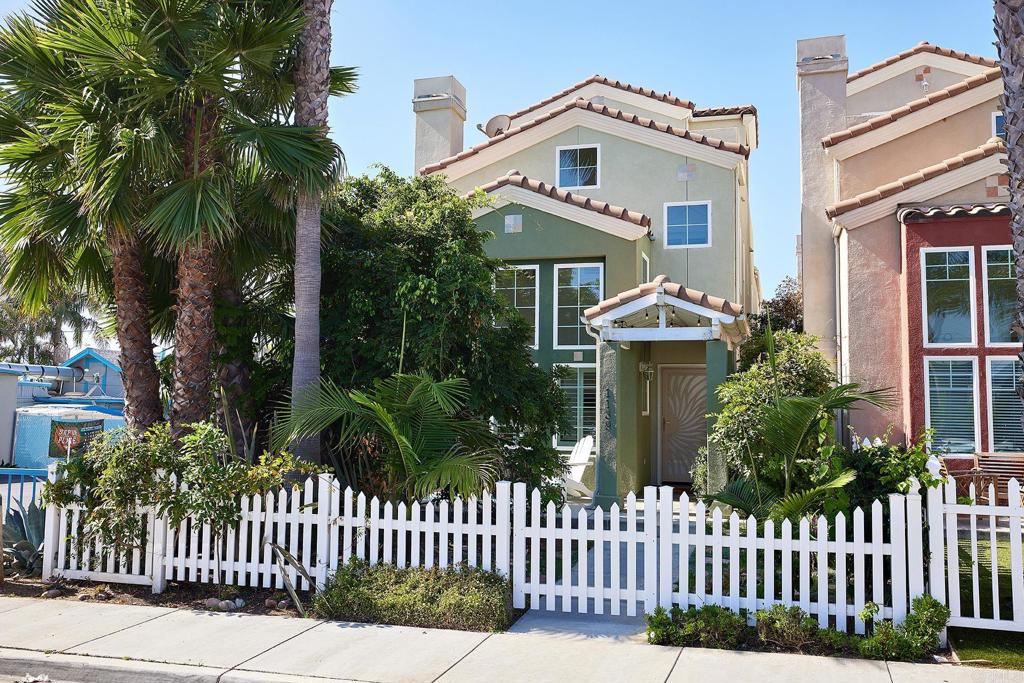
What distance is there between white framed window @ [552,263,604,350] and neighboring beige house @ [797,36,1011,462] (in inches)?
172

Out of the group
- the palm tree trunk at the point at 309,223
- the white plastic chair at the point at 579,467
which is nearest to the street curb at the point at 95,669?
the palm tree trunk at the point at 309,223

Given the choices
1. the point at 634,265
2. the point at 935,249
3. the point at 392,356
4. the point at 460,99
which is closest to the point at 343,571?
the point at 392,356

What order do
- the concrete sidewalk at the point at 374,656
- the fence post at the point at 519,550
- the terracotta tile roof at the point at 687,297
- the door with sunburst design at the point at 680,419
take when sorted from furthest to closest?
1. the door with sunburst design at the point at 680,419
2. the terracotta tile roof at the point at 687,297
3. the fence post at the point at 519,550
4. the concrete sidewalk at the point at 374,656

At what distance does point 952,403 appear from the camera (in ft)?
45.4

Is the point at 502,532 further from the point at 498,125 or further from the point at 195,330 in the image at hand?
the point at 498,125

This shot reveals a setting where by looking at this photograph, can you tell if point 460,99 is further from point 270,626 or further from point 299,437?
point 270,626

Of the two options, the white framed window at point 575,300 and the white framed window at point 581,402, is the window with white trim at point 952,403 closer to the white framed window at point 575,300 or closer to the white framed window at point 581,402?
the white framed window at point 581,402

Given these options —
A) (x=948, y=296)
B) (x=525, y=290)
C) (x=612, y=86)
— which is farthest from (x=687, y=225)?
(x=612, y=86)

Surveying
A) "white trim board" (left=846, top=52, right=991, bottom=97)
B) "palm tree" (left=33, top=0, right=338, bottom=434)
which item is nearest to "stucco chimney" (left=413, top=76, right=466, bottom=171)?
"white trim board" (left=846, top=52, right=991, bottom=97)

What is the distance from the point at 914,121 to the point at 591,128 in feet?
21.9

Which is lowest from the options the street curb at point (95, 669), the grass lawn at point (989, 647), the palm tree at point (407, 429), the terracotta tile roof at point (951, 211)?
the street curb at point (95, 669)

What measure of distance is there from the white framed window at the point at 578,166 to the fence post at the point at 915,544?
13.3 m

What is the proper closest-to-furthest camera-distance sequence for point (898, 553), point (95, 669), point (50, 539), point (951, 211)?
point (95, 669) → point (898, 553) → point (50, 539) → point (951, 211)

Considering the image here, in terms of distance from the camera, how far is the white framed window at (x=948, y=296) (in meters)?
13.9
